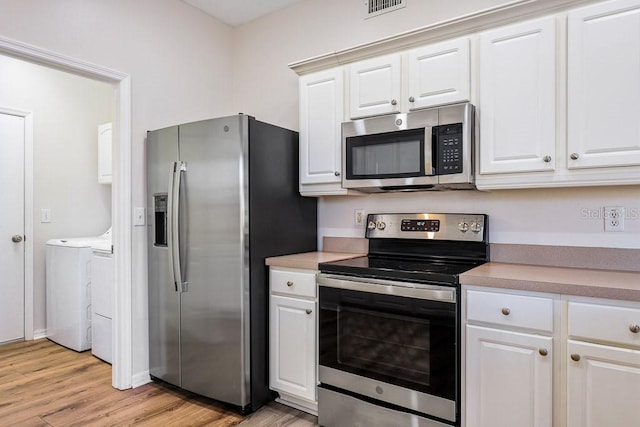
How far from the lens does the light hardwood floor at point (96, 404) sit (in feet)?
7.48

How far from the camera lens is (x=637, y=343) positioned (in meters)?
1.49

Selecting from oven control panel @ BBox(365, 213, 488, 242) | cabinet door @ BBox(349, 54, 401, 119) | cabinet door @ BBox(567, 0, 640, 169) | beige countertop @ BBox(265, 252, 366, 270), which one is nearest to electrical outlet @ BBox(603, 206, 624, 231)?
cabinet door @ BBox(567, 0, 640, 169)

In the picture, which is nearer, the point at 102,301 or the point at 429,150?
the point at 429,150

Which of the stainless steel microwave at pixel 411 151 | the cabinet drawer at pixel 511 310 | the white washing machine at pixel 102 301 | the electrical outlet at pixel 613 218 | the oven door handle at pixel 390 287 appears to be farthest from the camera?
the white washing machine at pixel 102 301

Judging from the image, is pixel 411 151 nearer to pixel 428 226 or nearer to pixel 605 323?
pixel 428 226

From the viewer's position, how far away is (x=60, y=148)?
13.0 feet

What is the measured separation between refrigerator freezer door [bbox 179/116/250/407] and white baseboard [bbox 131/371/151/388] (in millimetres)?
385

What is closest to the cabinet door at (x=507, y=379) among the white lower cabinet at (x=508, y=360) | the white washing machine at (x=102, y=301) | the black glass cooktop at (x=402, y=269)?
the white lower cabinet at (x=508, y=360)

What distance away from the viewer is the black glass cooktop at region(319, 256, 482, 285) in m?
1.89

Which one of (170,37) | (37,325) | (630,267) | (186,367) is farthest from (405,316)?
(37,325)

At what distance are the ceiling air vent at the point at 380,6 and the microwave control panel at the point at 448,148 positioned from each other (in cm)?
107

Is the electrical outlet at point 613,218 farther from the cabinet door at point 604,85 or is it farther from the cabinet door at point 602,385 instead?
the cabinet door at point 602,385

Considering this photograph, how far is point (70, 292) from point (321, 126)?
261 cm

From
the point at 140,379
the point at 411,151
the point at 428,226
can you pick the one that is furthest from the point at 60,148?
the point at 428,226
